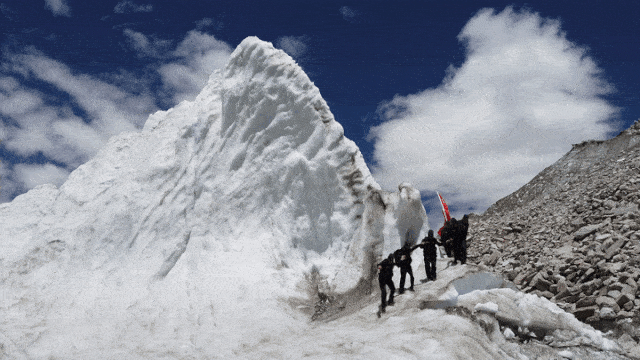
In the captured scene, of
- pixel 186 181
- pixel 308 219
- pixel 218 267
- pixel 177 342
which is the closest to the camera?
pixel 177 342

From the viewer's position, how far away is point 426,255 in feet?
32.7

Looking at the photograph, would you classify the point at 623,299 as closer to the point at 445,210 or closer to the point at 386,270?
the point at 445,210

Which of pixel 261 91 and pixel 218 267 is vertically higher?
pixel 261 91

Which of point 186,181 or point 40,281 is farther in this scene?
point 186,181

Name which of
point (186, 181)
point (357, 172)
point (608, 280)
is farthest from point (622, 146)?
point (186, 181)

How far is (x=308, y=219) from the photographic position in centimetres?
1150

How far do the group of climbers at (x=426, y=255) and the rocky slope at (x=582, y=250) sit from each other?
3370 millimetres

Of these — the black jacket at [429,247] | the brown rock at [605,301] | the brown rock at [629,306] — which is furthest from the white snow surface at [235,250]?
the brown rock at [629,306]

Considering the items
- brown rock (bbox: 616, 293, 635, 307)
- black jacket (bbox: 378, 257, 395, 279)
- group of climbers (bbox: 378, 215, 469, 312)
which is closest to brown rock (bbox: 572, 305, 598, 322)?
brown rock (bbox: 616, 293, 635, 307)

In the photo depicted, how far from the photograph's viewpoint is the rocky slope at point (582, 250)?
10156 millimetres

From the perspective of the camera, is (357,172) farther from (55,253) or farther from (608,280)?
(55,253)

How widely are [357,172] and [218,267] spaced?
4672 millimetres

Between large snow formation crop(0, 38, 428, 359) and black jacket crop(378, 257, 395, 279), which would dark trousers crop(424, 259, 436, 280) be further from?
black jacket crop(378, 257, 395, 279)

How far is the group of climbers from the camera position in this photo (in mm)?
8977
